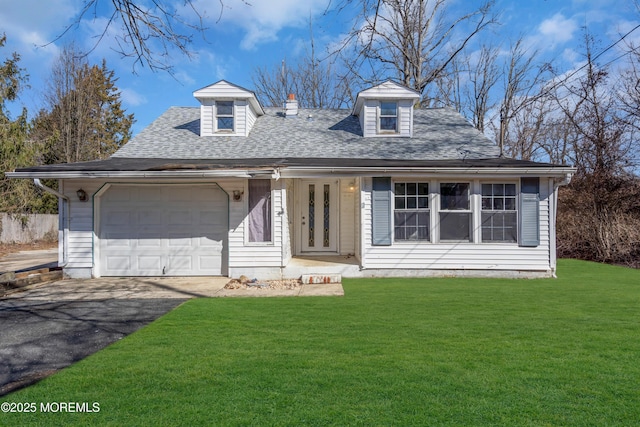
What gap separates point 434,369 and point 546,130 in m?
22.9

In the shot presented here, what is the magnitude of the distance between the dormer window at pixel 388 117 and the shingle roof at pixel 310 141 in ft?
1.24

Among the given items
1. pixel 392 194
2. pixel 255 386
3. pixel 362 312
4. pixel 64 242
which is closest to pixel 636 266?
pixel 392 194

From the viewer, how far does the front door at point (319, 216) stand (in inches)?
412

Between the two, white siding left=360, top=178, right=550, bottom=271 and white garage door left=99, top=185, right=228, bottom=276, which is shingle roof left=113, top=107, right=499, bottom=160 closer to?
white garage door left=99, top=185, right=228, bottom=276

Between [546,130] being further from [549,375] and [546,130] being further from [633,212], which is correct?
[549,375]

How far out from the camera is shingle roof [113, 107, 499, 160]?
974 cm

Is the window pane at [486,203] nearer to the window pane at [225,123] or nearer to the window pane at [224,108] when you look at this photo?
the window pane at [225,123]

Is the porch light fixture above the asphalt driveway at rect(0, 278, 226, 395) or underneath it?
above

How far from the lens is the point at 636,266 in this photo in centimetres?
1132

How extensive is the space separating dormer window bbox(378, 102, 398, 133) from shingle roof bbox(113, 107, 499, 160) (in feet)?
1.24

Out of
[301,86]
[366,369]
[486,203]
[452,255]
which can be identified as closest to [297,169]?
[452,255]

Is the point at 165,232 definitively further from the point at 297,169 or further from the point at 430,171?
the point at 430,171

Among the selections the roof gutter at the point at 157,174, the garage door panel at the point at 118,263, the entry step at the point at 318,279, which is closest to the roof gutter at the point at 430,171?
the roof gutter at the point at 157,174

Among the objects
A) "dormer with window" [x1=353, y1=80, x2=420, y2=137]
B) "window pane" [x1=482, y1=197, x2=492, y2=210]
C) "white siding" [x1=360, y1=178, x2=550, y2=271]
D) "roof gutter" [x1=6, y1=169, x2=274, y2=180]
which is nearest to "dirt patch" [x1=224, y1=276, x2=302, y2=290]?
"white siding" [x1=360, y1=178, x2=550, y2=271]
